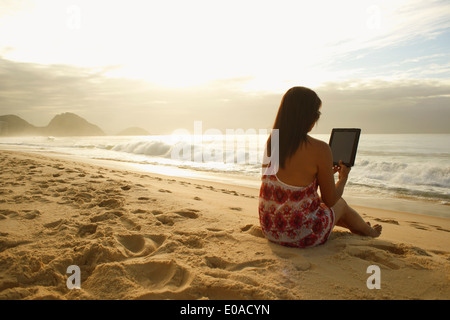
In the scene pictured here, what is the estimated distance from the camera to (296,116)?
8.11ft

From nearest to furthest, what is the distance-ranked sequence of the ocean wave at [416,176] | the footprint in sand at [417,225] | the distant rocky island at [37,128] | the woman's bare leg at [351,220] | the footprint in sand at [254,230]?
the woman's bare leg at [351,220] < the footprint in sand at [254,230] < the footprint in sand at [417,225] < the ocean wave at [416,176] < the distant rocky island at [37,128]

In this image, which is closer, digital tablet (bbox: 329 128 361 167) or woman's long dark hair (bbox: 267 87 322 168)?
woman's long dark hair (bbox: 267 87 322 168)

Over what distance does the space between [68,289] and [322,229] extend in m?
2.22

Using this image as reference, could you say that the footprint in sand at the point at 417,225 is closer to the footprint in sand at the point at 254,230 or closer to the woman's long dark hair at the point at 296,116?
the footprint in sand at the point at 254,230

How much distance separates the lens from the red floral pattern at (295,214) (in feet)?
8.82

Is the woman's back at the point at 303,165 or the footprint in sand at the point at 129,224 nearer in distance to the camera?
the woman's back at the point at 303,165

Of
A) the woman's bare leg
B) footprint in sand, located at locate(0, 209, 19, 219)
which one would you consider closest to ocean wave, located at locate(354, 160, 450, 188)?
the woman's bare leg

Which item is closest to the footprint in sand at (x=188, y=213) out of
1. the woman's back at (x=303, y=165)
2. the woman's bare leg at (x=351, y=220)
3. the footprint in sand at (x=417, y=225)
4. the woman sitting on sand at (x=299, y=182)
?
the woman sitting on sand at (x=299, y=182)

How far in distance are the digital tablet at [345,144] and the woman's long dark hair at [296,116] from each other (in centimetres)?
48

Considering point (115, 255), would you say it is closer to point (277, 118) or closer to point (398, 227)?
point (277, 118)

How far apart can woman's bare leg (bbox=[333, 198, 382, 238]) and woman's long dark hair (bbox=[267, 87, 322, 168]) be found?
0.89 meters

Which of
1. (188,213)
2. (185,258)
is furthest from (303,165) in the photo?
(188,213)

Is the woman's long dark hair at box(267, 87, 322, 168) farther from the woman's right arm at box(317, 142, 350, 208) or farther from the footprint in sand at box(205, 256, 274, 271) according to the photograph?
the footprint in sand at box(205, 256, 274, 271)

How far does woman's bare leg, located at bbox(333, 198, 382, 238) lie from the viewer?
2939mm
